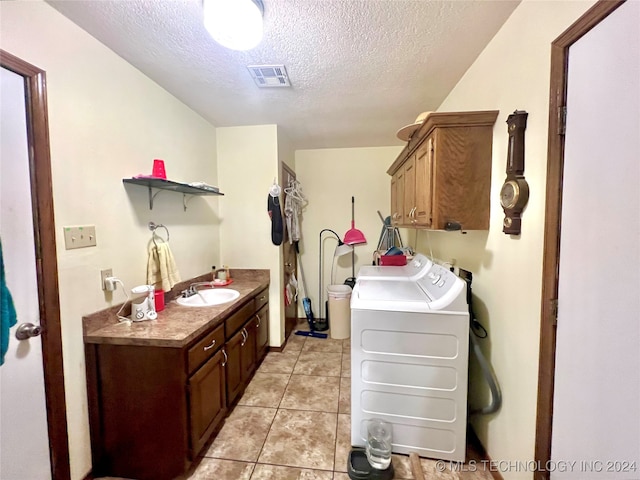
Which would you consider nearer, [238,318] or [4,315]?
[4,315]

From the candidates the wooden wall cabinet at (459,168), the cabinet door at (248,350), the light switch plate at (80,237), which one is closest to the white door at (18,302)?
the light switch plate at (80,237)

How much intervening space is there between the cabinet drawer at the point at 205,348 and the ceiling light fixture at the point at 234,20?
5.26 feet

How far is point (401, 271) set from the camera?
2463 mm

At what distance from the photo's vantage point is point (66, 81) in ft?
4.31

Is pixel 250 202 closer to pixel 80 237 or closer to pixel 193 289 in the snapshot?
pixel 193 289

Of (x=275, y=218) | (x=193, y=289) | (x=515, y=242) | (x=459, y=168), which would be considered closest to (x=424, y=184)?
(x=459, y=168)

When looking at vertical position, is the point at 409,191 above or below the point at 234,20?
below

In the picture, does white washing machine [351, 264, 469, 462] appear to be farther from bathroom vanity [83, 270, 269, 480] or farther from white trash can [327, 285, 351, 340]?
white trash can [327, 285, 351, 340]

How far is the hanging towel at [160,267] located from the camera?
71.7 inches

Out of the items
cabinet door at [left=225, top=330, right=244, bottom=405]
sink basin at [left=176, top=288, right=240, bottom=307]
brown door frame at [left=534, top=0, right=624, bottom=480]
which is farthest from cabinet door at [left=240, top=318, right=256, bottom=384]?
brown door frame at [left=534, top=0, right=624, bottom=480]

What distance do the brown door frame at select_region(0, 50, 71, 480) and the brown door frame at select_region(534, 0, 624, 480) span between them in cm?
220

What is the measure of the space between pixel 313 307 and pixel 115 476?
2651 mm

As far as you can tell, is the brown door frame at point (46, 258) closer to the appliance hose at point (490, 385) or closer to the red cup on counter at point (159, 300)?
the red cup on counter at point (159, 300)

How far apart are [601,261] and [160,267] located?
2.28 metres
